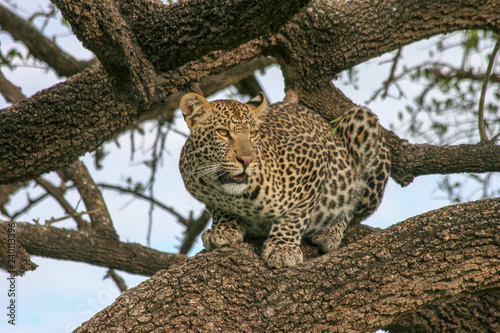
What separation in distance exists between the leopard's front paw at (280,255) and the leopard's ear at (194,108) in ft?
4.59

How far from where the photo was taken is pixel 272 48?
287 inches

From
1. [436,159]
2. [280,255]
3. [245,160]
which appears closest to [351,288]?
[280,255]

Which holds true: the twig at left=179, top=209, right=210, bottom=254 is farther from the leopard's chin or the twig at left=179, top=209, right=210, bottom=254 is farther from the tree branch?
the leopard's chin

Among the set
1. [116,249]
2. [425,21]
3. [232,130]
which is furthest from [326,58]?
[116,249]

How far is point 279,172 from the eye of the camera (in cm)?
589

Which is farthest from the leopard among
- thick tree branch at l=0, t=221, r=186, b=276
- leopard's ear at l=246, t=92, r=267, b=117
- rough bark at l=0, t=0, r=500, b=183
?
thick tree branch at l=0, t=221, r=186, b=276

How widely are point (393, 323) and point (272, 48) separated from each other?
390 centimetres

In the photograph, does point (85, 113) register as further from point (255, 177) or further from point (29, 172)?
point (255, 177)

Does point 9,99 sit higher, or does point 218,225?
point 9,99

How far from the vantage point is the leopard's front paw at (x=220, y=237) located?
18.6 feet

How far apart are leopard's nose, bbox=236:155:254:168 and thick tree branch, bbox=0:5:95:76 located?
439 cm

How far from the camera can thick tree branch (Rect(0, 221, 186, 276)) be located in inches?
285

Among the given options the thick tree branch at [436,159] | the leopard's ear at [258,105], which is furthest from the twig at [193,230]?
the leopard's ear at [258,105]

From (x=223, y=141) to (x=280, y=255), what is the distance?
1.19m
